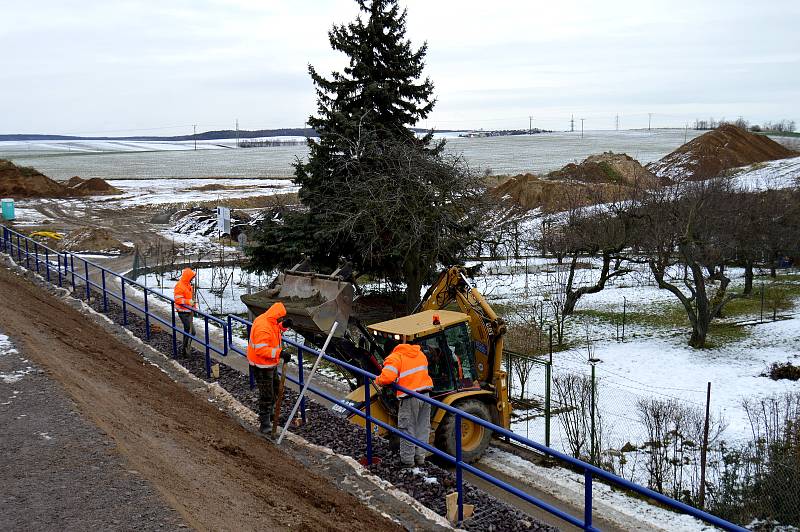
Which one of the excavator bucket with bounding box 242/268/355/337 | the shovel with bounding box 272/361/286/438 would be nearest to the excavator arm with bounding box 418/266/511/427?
the excavator bucket with bounding box 242/268/355/337

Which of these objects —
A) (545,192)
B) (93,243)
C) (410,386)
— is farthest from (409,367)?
(545,192)

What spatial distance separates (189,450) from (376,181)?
12843mm

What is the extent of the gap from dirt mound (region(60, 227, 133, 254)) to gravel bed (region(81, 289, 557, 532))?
2603cm

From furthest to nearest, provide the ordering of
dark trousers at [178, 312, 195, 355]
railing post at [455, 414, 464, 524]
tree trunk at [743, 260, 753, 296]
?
tree trunk at [743, 260, 753, 296] → dark trousers at [178, 312, 195, 355] → railing post at [455, 414, 464, 524]

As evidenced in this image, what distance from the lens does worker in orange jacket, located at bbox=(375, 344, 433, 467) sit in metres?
8.34

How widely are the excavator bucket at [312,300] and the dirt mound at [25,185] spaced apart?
2413 inches

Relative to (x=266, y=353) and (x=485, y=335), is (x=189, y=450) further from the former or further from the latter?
(x=485, y=335)

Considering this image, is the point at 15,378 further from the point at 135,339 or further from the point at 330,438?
the point at 135,339

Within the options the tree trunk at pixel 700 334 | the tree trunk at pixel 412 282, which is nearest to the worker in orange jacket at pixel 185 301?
the tree trunk at pixel 412 282

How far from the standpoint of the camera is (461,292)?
1233cm

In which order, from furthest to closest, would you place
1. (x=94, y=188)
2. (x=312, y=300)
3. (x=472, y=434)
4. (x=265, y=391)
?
(x=94, y=188), (x=312, y=300), (x=472, y=434), (x=265, y=391)

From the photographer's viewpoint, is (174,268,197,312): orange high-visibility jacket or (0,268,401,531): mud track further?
(174,268,197,312): orange high-visibility jacket

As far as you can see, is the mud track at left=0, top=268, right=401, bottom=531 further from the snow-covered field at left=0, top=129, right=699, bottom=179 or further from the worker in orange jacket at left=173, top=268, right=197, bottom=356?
the snow-covered field at left=0, top=129, right=699, bottom=179

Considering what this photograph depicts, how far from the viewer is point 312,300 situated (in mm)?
11555
